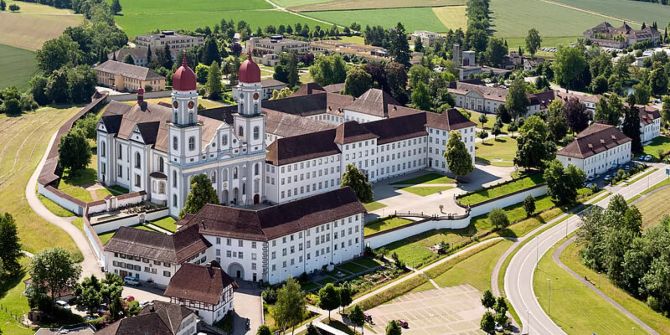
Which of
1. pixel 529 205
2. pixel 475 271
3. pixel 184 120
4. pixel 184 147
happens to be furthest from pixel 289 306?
pixel 529 205

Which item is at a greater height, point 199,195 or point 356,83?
point 356,83

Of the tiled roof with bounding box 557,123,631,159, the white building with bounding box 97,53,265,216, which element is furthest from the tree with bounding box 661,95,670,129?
the white building with bounding box 97,53,265,216

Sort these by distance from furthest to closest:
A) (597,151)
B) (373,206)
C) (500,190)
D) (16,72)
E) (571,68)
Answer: (16,72) → (571,68) → (597,151) → (500,190) → (373,206)

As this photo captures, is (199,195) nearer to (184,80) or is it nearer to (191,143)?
(191,143)

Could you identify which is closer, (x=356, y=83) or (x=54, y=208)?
(x=54, y=208)

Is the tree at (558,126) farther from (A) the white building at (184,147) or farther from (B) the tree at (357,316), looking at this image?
(B) the tree at (357,316)

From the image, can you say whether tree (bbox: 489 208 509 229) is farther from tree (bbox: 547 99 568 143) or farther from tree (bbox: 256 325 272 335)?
tree (bbox: 547 99 568 143)
